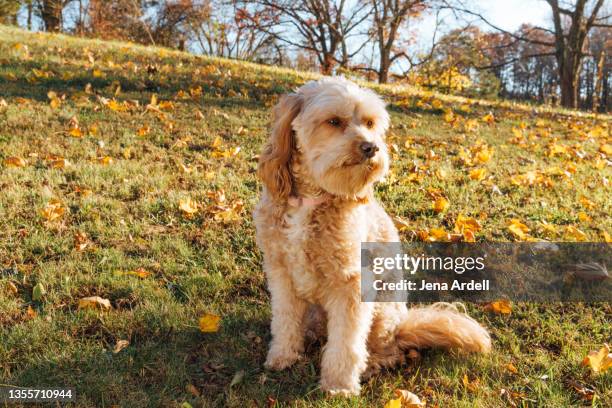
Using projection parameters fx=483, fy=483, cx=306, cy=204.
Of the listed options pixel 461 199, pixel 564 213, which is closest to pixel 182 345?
pixel 461 199

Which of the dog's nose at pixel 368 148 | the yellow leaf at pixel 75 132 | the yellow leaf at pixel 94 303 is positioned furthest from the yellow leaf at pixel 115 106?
the dog's nose at pixel 368 148

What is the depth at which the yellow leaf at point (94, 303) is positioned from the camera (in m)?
3.43

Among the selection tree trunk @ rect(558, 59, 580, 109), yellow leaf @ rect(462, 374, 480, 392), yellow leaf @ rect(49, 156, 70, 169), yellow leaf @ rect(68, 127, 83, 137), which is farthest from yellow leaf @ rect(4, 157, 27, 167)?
tree trunk @ rect(558, 59, 580, 109)

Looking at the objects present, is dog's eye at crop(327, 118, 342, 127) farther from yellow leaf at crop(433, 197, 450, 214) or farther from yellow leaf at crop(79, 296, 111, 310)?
yellow leaf at crop(433, 197, 450, 214)

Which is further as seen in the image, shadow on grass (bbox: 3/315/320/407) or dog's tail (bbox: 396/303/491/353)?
dog's tail (bbox: 396/303/491/353)

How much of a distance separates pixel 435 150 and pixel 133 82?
5.58m

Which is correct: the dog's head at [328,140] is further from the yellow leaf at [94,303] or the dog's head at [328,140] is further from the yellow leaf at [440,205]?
the yellow leaf at [440,205]

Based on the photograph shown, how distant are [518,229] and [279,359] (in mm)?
2940

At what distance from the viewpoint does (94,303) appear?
346cm

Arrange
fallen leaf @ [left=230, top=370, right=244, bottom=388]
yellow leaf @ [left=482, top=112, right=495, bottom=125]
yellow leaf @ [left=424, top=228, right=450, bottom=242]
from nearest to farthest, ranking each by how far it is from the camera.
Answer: fallen leaf @ [left=230, top=370, right=244, bottom=388] → yellow leaf @ [left=424, top=228, right=450, bottom=242] → yellow leaf @ [left=482, top=112, right=495, bottom=125]

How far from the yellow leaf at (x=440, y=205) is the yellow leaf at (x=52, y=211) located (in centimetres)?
377

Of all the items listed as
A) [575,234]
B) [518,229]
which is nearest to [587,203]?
[575,234]

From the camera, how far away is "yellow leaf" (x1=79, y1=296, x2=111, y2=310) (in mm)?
3435

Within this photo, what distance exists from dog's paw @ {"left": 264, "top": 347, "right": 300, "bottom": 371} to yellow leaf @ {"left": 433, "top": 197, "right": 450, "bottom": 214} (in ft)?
9.05
